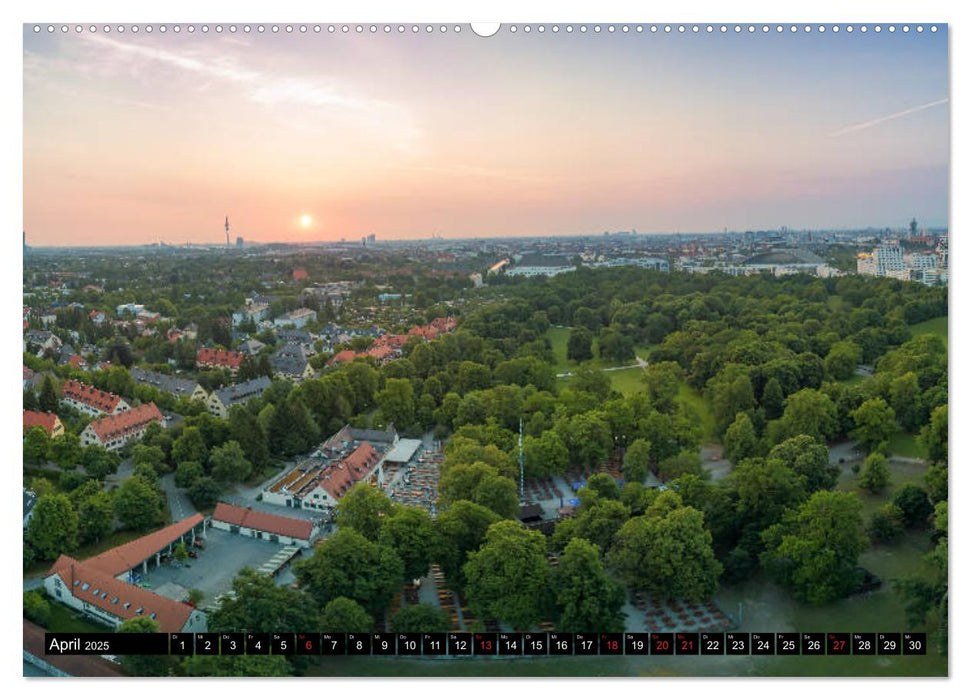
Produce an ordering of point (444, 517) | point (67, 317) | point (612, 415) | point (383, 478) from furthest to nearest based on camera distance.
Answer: point (67, 317)
point (612, 415)
point (383, 478)
point (444, 517)

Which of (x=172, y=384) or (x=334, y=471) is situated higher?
(x=172, y=384)

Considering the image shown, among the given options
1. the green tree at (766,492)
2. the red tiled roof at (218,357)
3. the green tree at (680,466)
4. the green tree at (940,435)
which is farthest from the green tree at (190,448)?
the green tree at (940,435)

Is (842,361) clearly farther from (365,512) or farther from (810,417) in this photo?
(365,512)

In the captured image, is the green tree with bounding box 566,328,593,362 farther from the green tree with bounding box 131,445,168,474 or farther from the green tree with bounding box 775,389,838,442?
the green tree with bounding box 131,445,168,474

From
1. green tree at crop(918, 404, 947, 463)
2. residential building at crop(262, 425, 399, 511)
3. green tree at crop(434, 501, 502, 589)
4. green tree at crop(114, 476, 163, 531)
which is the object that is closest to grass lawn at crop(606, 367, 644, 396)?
residential building at crop(262, 425, 399, 511)

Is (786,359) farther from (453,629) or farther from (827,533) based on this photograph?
(453,629)

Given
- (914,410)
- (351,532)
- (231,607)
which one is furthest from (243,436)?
(914,410)

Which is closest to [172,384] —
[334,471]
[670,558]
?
[334,471]
